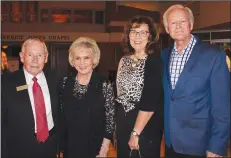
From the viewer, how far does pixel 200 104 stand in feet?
7.61

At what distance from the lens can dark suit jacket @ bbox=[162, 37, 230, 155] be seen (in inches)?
88.7

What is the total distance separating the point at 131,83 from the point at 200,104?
1.74ft

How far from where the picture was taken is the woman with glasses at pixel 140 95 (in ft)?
8.06

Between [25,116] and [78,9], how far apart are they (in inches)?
593

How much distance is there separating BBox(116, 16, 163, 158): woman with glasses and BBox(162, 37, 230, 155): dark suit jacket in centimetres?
12

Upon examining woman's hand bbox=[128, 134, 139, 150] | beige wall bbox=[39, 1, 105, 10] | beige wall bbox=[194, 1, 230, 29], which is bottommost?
woman's hand bbox=[128, 134, 139, 150]

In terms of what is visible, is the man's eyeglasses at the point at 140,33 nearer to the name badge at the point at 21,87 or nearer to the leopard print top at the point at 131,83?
the leopard print top at the point at 131,83

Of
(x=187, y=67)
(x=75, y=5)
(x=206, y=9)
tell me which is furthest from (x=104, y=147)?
(x=75, y=5)

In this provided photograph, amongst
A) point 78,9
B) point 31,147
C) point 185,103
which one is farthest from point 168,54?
point 78,9

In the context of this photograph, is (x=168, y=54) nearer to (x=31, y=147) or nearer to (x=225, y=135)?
(x=225, y=135)

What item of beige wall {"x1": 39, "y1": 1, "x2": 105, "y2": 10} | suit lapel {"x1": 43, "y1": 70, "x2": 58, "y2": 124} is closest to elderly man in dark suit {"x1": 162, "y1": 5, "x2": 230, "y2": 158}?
suit lapel {"x1": 43, "y1": 70, "x2": 58, "y2": 124}

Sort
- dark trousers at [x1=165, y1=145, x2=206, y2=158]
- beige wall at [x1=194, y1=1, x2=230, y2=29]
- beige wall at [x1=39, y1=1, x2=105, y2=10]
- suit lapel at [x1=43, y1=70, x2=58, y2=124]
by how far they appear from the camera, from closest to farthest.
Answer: dark trousers at [x1=165, y1=145, x2=206, y2=158], suit lapel at [x1=43, y1=70, x2=58, y2=124], beige wall at [x1=194, y1=1, x2=230, y2=29], beige wall at [x1=39, y1=1, x2=105, y2=10]

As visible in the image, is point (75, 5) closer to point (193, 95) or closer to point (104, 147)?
point (104, 147)

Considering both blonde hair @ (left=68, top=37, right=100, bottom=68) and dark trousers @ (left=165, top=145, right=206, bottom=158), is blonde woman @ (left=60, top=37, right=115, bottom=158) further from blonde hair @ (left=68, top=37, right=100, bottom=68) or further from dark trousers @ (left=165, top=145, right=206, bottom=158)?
dark trousers @ (left=165, top=145, right=206, bottom=158)
